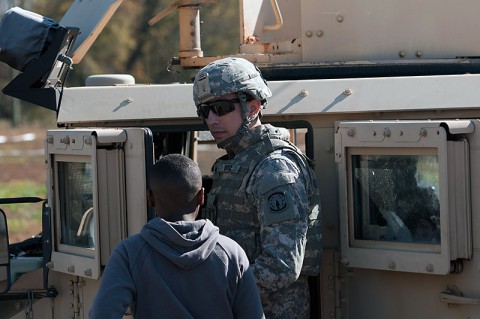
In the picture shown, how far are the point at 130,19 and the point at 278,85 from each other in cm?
2202

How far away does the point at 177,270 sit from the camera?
3629mm

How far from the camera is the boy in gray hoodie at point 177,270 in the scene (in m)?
3.59

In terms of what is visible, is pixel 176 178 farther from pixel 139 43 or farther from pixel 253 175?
pixel 139 43

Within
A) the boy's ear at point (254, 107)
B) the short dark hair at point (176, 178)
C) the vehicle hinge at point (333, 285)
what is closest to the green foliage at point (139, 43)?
the vehicle hinge at point (333, 285)

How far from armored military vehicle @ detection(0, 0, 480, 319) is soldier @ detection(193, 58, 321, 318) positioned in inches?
9.6

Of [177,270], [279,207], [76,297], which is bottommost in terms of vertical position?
[76,297]

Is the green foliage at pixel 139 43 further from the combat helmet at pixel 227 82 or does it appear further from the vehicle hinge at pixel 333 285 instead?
the combat helmet at pixel 227 82

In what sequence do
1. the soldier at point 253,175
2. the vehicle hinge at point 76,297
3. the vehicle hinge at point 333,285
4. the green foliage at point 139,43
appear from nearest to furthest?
the soldier at point 253,175 → the vehicle hinge at point 333,285 → the vehicle hinge at point 76,297 → the green foliage at point 139,43

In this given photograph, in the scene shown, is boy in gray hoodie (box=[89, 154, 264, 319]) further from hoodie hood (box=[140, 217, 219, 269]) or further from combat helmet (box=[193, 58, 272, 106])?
combat helmet (box=[193, 58, 272, 106])

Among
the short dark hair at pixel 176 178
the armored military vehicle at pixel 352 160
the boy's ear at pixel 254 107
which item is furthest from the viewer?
the boy's ear at pixel 254 107

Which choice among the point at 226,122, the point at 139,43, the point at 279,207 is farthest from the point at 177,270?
the point at 139,43

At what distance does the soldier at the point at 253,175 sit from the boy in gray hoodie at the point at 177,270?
72 cm

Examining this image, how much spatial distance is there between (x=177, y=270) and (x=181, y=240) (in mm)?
106

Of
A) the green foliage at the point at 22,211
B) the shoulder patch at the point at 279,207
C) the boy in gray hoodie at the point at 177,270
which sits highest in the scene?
the shoulder patch at the point at 279,207
